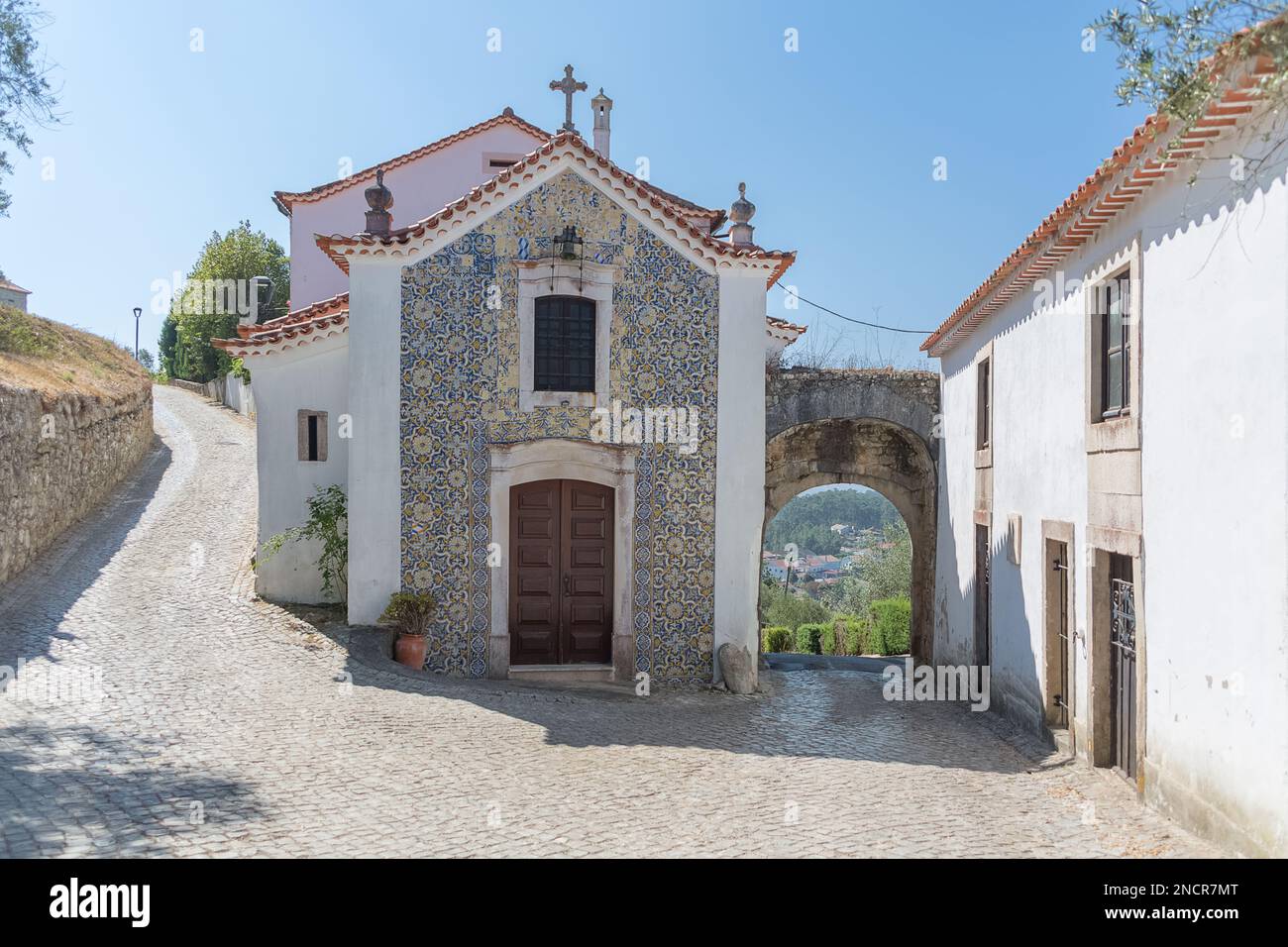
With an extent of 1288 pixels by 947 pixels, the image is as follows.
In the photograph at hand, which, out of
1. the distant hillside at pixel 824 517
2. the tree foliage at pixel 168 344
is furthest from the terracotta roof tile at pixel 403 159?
the distant hillside at pixel 824 517

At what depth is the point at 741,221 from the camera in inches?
504

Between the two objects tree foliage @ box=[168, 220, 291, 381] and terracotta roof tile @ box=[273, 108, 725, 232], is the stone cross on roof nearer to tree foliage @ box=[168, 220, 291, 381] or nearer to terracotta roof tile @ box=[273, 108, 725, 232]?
terracotta roof tile @ box=[273, 108, 725, 232]

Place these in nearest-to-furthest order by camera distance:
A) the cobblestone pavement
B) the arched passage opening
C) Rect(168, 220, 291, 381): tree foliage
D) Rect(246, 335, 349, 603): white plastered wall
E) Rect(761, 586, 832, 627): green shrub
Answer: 1. the cobblestone pavement
2. Rect(246, 335, 349, 603): white plastered wall
3. the arched passage opening
4. Rect(168, 220, 291, 381): tree foliage
5. Rect(761, 586, 832, 627): green shrub

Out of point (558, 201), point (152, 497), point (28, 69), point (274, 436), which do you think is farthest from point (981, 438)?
point (152, 497)

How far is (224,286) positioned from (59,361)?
50.7ft

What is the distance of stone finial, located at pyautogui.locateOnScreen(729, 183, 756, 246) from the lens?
41.9 ft

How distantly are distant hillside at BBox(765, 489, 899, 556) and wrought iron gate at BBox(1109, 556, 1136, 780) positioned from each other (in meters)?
80.7

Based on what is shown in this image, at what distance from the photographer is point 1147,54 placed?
5.60 meters

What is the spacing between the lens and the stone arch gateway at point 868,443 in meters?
16.0

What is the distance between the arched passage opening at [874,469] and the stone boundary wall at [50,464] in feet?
35.6

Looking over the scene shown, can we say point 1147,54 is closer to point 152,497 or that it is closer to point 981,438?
point 981,438

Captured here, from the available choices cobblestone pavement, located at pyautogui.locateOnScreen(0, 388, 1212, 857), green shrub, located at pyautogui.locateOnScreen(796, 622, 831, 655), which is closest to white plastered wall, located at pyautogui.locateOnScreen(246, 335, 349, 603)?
cobblestone pavement, located at pyautogui.locateOnScreen(0, 388, 1212, 857)

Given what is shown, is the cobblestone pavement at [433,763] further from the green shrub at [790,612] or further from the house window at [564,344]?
the green shrub at [790,612]

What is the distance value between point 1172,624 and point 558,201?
8.01 meters
